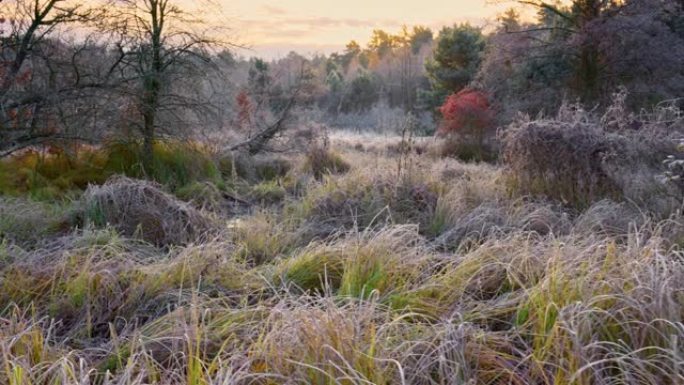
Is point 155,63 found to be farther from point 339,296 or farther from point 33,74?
point 339,296

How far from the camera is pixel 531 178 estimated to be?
7277 mm

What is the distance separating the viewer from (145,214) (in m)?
5.70

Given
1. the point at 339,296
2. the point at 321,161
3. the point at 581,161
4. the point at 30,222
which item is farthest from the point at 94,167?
the point at 339,296

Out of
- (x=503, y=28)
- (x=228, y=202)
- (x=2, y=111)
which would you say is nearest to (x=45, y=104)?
(x=2, y=111)

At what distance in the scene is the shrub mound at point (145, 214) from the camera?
5.59m

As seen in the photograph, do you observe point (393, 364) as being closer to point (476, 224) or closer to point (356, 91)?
point (476, 224)

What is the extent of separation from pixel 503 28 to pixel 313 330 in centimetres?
1812

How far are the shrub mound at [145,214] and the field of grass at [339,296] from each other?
16mm

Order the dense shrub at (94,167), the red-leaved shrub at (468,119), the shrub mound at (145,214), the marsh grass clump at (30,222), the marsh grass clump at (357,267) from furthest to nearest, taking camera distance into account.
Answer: the red-leaved shrub at (468,119), the dense shrub at (94,167), the shrub mound at (145,214), the marsh grass clump at (30,222), the marsh grass clump at (357,267)

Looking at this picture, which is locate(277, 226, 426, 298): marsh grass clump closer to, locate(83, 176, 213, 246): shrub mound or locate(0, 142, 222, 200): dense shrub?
locate(83, 176, 213, 246): shrub mound


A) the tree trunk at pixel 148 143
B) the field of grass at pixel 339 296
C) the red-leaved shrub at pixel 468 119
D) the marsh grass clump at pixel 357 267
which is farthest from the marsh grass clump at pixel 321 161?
the marsh grass clump at pixel 357 267

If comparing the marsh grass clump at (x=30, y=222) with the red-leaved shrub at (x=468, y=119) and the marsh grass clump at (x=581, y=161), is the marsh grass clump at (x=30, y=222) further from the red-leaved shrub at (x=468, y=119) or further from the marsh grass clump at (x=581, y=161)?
the red-leaved shrub at (x=468, y=119)

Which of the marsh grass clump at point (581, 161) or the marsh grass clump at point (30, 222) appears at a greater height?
the marsh grass clump at point (581, 161)

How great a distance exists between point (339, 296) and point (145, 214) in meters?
3.02
